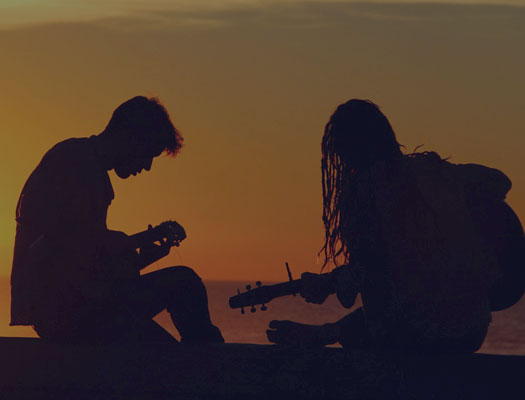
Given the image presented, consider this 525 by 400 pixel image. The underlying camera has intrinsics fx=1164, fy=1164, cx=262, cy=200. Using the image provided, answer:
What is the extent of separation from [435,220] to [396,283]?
423 mm

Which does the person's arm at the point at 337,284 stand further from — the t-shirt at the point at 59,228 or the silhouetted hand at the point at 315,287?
the t-shirt at the point at 59,228

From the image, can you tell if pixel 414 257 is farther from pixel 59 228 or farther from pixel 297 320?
pixel 297 320

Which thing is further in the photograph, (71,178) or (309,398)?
(71,178)

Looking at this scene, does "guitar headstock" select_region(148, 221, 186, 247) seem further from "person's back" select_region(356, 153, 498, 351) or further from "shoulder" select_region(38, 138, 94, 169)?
"person's back" select_region(356, 153, 498, 351)

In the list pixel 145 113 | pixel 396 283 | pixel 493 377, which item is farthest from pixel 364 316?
pixel 145 113

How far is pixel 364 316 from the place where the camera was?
6.77 m

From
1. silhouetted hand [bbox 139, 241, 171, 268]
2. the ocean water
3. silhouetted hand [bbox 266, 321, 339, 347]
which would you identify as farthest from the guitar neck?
the ocean water

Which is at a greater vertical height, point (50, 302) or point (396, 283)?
point (50, 302)

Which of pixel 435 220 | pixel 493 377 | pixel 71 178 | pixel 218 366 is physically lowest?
pixel 493 377

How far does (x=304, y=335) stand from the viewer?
22.1 feet

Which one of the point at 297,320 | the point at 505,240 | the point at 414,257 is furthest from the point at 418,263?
the point at 297,320

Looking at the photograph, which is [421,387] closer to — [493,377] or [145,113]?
[493,377]

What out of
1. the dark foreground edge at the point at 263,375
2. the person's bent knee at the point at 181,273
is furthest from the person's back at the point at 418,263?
the person's bent knee at the point at 181,273

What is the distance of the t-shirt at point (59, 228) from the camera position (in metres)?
6.97
